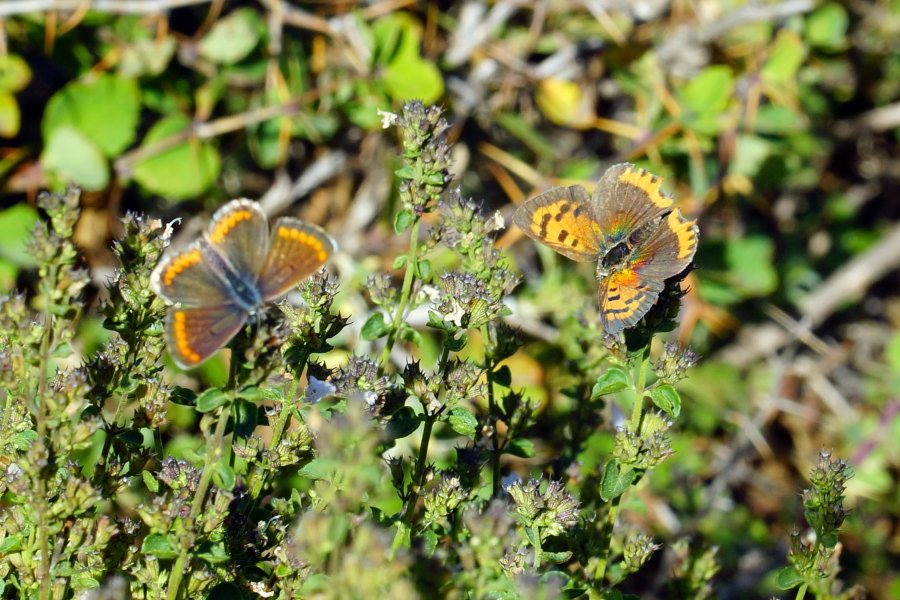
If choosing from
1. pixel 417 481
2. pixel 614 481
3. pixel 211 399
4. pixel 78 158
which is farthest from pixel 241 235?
pixel 78 158

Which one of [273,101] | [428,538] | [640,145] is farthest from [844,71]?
[428,538]

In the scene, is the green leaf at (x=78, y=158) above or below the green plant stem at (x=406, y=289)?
below

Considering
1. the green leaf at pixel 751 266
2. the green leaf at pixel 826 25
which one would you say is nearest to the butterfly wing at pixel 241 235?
the green leaf at pixel 751 266

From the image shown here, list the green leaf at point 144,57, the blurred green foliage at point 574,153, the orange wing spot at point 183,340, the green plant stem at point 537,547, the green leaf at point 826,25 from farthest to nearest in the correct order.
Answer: the green leaf at point 826,25
the green leaf at point 144,57
the blurred green foliage at point 574,153
the green plant stem at point 537,547
the orange wing spot at point 183,340

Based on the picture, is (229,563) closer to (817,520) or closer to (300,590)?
(300,590)

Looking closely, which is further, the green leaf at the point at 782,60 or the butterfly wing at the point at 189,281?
the green leaf at the point at 782,60

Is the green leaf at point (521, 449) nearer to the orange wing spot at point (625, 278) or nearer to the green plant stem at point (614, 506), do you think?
the green plant stem at point (614, 506)
